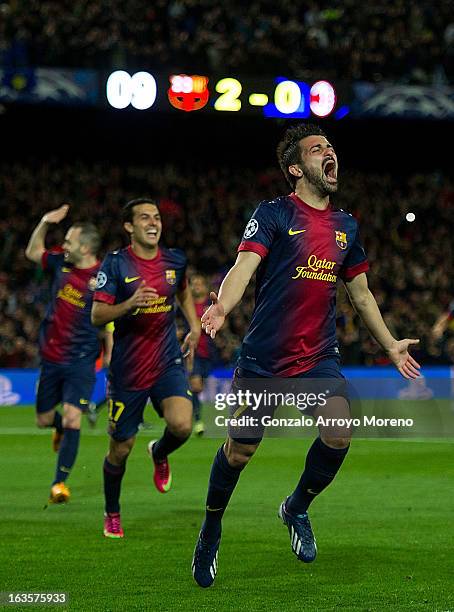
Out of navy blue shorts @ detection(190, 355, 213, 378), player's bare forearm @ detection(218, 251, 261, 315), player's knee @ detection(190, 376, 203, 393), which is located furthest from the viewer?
navy blue shorts @ detection(190, 355, 213, 378)

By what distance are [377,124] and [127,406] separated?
24.0 meters

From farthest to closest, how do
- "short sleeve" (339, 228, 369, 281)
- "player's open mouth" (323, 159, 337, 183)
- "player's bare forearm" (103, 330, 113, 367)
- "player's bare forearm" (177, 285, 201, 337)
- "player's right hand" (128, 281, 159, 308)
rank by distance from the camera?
1. "player's bare forearm" (103, 330, 113, 367)
2. "player's bare forearm" (177, 285, 201, 337)
3. "player's right hand" (128, 281, 159, 308)
4. "short sleeve" (339, 228, 369, 281)
5. "player's open mouth" (323, 159, 337, 183)

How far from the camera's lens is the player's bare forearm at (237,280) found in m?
5.63

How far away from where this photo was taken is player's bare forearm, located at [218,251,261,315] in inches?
222

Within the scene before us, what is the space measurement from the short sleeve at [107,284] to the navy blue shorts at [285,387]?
187 cm

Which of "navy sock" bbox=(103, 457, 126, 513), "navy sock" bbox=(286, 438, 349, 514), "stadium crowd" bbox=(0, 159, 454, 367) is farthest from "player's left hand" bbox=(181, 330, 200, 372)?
"stadium crowd" bbox=(0, 159, 454, 367)

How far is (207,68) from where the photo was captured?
2539cm

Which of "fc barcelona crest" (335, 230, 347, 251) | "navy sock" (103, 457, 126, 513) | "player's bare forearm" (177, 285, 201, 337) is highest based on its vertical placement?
"fc barcelona crest" (335, 230, 347, 251)

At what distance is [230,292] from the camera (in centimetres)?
569

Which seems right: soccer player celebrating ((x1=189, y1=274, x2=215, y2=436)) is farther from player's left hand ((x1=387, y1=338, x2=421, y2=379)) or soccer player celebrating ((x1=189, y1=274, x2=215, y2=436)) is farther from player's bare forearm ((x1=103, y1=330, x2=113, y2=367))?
player's left hand ((x1=387, y1=338, x2=421, y2=379))

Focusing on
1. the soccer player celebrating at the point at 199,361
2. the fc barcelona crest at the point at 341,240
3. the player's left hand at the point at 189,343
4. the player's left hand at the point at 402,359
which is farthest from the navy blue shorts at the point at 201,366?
the player's left hand at the point at 402,359

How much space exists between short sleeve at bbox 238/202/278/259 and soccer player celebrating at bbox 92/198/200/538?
1.83 m

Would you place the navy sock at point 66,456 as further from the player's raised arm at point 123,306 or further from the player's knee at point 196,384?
the player's knee at point 196,384

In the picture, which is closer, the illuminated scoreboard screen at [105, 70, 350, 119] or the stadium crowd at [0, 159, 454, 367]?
the stadium crowd at [0, 159, 454, 367]
